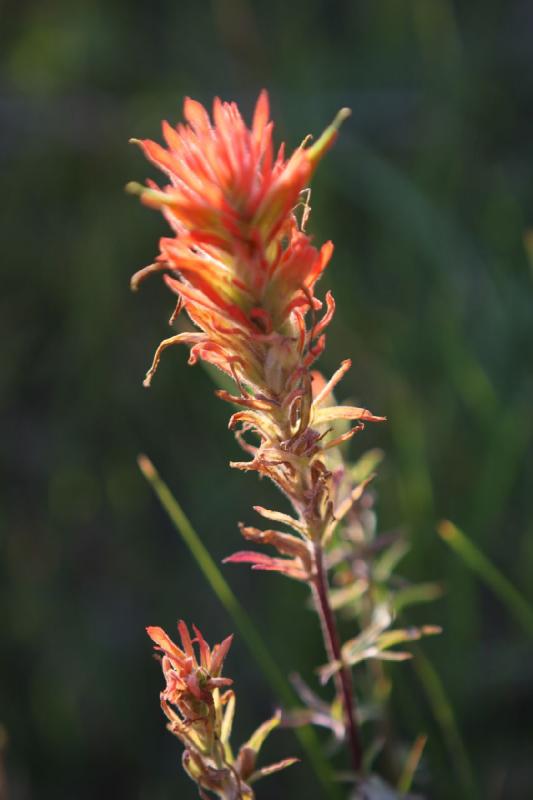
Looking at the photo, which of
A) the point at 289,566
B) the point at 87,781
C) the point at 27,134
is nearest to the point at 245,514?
the point at 87,781

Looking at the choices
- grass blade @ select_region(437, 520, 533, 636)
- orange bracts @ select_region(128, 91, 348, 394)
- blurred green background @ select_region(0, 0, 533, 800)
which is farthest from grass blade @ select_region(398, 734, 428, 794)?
orange bracts @ select_region(128, 91, 348, 394)

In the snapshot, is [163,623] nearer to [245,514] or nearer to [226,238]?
[245,514]

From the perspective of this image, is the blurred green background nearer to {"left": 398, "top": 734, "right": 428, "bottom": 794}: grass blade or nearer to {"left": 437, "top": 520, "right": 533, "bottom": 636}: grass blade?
{"left": 398, "top": 734, "right": 428, "bottom": 794}: grass blade

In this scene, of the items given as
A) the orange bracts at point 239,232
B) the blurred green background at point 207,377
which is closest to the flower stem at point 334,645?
the orange bracts at point 239,232

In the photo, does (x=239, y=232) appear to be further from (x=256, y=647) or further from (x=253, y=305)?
(x=256, y=647)

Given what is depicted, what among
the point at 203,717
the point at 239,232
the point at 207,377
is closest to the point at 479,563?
the point at 203,717
